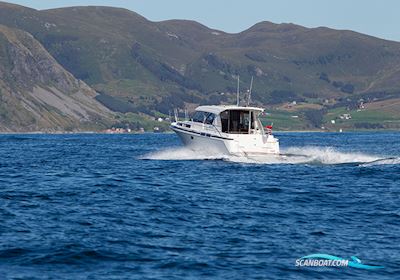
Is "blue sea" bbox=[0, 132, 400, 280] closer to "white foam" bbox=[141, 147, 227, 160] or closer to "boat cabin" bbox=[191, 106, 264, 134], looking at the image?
"white foam" bbox=[141, 147, 227, 160]

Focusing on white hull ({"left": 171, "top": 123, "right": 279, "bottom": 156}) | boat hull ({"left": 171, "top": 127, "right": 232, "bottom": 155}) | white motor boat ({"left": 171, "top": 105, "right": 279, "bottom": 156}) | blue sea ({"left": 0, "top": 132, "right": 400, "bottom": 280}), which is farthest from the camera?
boat hull ({"left": 171, "top": 127, "right": 232, "bottom": 155})

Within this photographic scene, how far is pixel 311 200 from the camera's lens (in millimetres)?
39312

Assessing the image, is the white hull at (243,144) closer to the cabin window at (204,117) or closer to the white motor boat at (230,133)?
the white motor boat at (230,133)

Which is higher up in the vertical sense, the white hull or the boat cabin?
the boat cabin

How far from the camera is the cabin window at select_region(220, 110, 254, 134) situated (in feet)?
220

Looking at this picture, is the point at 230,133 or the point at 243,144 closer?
the point at 243,144

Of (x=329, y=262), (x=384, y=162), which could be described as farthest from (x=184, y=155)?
(x=329, y=262)

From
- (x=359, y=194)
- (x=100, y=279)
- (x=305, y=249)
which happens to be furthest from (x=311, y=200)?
(x=100, y=279)

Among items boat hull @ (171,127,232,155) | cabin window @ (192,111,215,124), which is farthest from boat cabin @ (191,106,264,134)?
boat hull @ (171,127,232,155)

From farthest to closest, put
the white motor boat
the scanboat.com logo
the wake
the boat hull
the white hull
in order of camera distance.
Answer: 1. the boat hull
2. the white motor boat
3. the white hull
4. the wake
5. the scanboat.com logo

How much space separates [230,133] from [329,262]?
41.9 m

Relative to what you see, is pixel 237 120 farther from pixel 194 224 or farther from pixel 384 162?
pixel 194 224

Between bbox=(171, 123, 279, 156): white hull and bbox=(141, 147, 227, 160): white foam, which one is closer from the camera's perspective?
bbox=(171, 123, 279, 156): white hull

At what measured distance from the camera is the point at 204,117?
69.9m
